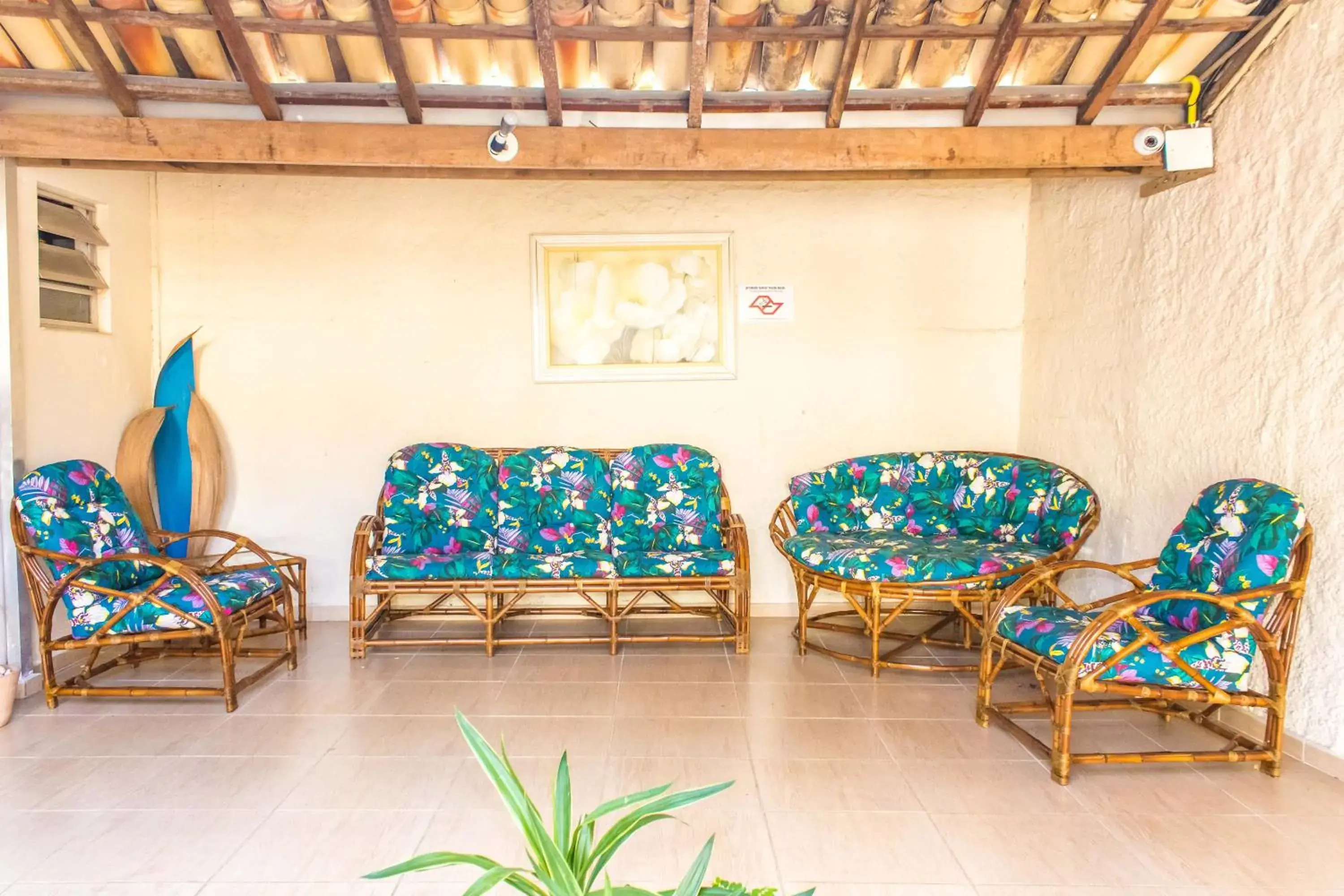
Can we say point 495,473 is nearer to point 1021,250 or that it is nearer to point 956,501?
point 956,501

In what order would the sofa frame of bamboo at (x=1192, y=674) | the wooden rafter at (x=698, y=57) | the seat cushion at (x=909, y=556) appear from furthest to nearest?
1. the seat cushion at (x=909, y=556)
2. the wooden rafter at (x=698, y=57)
3. the sofa frame of bamboo at (x=1192, y=674)

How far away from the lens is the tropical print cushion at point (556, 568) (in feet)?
13.6

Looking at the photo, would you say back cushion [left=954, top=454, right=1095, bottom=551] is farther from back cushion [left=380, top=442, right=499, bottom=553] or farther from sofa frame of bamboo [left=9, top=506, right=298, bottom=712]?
sofa frame of bamboo [left=9, top=506, right=298, bottom=712]

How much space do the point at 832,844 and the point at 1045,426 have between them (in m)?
3.20

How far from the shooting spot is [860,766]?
2.95 metres

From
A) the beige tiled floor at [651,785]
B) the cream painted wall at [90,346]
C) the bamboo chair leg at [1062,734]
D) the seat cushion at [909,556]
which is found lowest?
the beige tiled floor at [651,785]

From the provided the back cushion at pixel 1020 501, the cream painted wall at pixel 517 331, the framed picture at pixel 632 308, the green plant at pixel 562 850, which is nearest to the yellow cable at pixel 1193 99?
the cream painted wall at pixel 517 331

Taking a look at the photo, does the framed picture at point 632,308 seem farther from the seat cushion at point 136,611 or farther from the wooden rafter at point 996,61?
the seat cushion at point 136,611

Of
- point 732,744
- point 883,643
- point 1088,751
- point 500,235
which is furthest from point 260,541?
point 1088,751

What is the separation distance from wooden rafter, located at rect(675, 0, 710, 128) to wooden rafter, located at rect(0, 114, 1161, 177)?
8 centimetres

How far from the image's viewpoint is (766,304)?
4992 mm

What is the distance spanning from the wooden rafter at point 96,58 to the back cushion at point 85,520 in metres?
1.64

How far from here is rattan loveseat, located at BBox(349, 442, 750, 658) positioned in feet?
13.9

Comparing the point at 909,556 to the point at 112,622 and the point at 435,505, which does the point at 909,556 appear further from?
the point at 112,622
